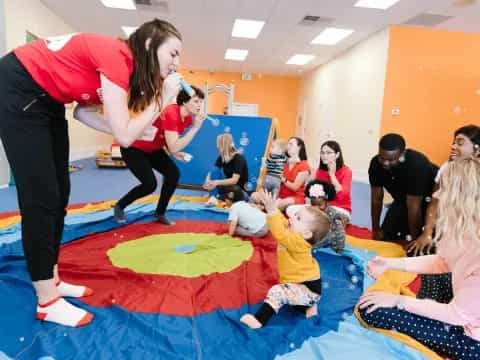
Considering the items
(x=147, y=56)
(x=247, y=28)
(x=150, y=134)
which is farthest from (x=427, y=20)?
(x=147, y=56)

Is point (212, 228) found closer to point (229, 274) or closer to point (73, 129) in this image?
point (229, 274)

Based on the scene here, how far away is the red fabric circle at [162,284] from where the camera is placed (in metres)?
1.32

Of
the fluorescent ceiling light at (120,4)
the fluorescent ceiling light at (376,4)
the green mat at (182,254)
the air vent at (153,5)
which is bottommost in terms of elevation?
the green mat at (182,254)

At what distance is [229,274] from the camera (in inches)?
63.1

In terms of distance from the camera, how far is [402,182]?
2064 mm

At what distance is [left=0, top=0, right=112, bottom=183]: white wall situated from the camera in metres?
3.88

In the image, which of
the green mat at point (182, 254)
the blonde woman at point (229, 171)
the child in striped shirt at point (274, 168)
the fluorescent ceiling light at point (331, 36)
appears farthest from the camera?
the fluorescent ceiling light at point (331, 36)

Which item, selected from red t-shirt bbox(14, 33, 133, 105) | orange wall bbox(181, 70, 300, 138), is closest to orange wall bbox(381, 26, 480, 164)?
orange wall bbox(181, 70, 300, 138)

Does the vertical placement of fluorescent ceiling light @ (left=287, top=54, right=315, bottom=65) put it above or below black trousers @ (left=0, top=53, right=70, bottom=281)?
above

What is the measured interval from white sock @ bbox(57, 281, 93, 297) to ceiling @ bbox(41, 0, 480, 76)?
174 inches

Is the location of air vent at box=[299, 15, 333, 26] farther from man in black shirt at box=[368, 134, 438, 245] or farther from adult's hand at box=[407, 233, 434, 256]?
adult's hand at box=[407, 233, 434, 256]

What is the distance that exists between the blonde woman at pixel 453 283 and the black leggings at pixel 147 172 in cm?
157

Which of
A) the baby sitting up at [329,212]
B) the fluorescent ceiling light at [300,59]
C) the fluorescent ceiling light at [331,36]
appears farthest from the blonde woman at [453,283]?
the fluorescent ceiling light at [300,59]

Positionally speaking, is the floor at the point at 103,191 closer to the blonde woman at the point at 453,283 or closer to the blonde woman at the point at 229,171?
the blonde woman at the point at 229,171
